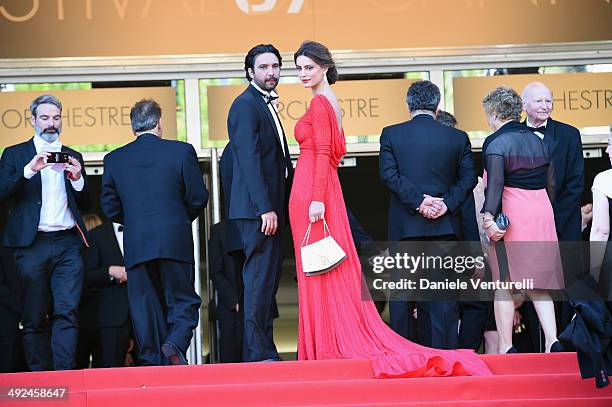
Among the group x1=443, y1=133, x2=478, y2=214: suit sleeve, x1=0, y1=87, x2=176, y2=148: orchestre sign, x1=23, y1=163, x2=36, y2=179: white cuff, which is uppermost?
x1=0, y1=87, x2=176, y2=148: orchestre sign

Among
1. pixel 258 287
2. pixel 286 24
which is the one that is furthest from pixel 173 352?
pixel 286 24

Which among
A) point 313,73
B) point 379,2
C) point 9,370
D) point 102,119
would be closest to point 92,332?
point 9,370

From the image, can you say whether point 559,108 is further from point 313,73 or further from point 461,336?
point 313,73

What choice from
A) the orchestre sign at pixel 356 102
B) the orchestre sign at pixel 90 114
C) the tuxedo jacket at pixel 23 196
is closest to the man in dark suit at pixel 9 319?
the tuxedo jacket at pixel 23 196

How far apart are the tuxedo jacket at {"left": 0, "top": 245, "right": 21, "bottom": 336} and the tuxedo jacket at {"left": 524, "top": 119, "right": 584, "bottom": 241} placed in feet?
11.7

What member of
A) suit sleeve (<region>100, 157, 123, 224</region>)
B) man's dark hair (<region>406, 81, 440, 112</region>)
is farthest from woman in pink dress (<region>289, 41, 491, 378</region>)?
suit sleeve (<region>100, 157, 123, 224</region>)

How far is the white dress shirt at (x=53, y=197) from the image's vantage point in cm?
830

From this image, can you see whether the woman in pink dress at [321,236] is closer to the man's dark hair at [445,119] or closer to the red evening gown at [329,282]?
the red evening gown at [329,282]

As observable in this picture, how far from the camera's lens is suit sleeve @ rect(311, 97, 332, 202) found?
7543 millimetres

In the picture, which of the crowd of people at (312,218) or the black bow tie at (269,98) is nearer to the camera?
the crowd of people at (312,218)

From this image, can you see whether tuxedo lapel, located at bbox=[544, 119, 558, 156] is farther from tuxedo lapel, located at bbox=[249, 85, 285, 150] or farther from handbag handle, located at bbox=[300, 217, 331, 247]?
tuxedo lapel, located at bbox=[249, 85, 285, 150]

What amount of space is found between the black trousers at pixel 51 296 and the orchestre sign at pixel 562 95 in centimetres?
352

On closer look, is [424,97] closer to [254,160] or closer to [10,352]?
[254,160]

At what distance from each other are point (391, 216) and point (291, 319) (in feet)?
12.9
